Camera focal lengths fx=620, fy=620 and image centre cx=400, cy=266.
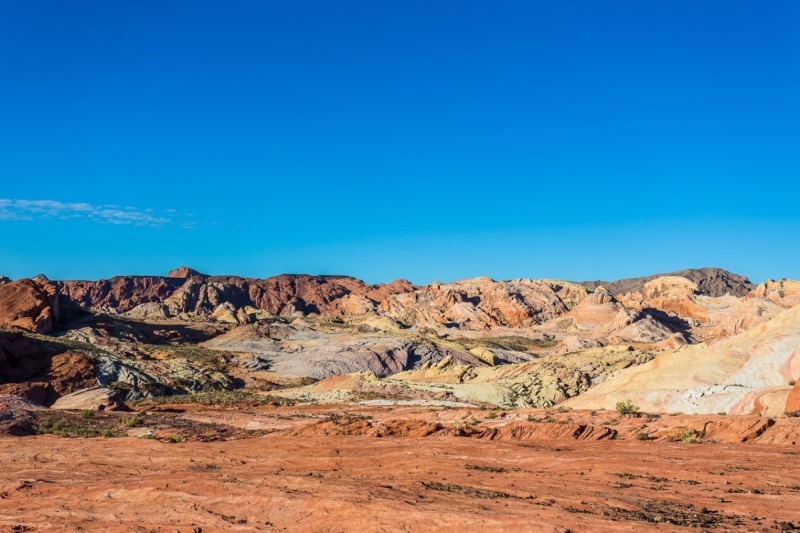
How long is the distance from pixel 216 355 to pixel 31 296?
21.9m

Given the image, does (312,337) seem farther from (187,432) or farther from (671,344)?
(187,432)

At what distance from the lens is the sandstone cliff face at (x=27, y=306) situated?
204ft

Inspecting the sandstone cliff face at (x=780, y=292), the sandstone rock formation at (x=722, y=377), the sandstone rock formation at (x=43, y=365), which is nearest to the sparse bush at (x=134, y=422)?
the sandstone rock formation at (x=43, y=365)

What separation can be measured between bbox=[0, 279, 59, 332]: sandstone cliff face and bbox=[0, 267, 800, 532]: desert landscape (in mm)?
236

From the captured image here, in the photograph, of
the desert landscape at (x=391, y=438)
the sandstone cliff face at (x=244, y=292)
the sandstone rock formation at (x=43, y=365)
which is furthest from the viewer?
the sandstone cliff face at (x=244, y=292)

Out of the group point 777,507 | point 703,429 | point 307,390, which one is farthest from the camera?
point 307,390

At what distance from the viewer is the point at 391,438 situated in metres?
18.4

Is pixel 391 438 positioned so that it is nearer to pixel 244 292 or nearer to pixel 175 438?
pixel 175 438

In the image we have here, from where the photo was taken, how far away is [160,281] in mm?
188375

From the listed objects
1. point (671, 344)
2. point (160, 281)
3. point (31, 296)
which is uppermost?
point (160, 281)

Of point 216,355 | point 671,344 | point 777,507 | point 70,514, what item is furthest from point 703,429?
point 216,355

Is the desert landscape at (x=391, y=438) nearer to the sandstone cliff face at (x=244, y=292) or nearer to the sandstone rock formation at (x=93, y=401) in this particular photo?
Answer: the sandstone rock formation at (x=93, y=401)

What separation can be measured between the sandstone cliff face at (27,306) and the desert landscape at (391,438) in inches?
9.3

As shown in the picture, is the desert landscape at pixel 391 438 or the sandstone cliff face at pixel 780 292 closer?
the desert landscape at pixel 391 438
